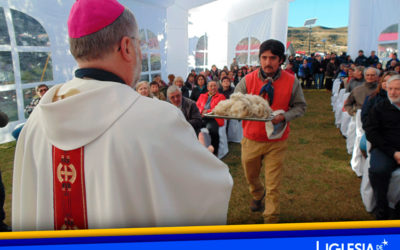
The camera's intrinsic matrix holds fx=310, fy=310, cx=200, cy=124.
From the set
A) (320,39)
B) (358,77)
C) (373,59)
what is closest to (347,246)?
(358,77)

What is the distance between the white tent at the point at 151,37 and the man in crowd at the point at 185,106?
3.43 metres

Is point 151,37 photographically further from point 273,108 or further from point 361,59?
point 361,59

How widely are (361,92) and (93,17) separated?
4990 mm

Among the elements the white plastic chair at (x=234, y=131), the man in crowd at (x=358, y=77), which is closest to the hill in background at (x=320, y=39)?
the man in crowd at (x=358, y=77)

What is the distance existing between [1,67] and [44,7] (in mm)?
1481

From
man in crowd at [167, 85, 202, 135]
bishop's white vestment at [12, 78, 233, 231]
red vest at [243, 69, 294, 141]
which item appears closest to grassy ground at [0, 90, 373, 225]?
red vest at [243, 69, 294, 141]

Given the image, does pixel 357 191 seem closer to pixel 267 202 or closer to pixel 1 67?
pixel 267 202

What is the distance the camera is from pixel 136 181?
3.19ft

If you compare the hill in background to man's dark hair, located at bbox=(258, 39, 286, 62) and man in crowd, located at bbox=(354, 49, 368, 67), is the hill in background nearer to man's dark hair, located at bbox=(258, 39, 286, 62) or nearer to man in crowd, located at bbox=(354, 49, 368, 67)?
man in crowd, located at bbox=(354, 49, 368, 67)

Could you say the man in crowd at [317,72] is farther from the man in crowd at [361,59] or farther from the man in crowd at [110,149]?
the man in crowd at [110,149]

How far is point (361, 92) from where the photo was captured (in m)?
5.00

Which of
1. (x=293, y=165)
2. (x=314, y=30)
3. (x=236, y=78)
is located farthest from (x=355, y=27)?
(x=314, y=30)

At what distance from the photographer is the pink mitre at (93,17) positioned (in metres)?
0.97

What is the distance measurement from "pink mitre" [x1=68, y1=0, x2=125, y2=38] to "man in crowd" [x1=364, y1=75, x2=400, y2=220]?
3.03m
